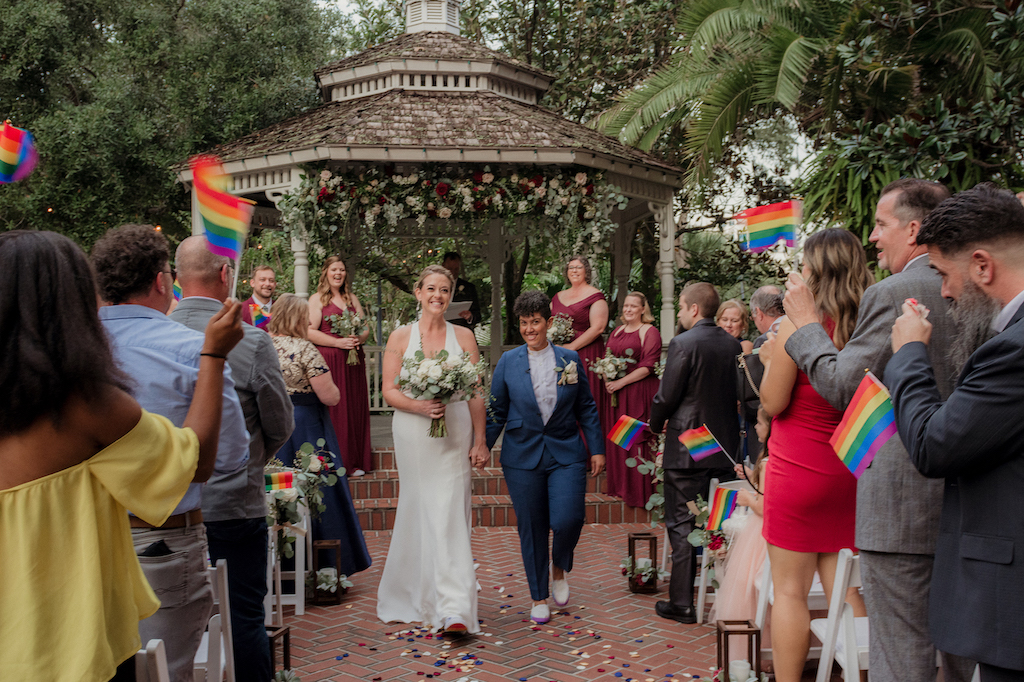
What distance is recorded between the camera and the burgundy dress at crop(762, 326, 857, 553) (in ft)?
11.7

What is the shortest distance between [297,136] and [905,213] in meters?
9.16

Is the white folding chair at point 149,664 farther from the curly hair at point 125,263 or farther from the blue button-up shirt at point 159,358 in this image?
the curly hair at point 125,263

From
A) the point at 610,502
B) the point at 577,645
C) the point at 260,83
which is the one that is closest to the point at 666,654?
the point at 577,645

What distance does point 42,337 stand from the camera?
197cm

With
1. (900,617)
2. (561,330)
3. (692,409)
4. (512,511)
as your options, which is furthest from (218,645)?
(561,330)

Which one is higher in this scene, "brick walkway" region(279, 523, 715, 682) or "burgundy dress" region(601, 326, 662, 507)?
"burgundy dress" region(601, 326, 662, 507)

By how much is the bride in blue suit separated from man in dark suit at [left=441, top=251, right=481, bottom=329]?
5280 millimetres

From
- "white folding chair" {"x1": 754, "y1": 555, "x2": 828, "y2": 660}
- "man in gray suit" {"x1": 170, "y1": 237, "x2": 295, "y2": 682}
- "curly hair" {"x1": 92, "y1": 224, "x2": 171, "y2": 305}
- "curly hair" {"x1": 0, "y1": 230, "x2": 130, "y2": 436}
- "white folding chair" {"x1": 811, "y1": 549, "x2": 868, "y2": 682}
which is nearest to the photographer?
"curly hair" {"x1": 0, "y1": 230, "x2": 130, "y2": 436}

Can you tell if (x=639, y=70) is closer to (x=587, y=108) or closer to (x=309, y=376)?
(x=587, y=108)

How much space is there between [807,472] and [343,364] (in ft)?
20.0

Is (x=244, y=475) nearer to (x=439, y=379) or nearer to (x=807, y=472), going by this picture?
(x=439, y=379)

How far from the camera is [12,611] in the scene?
1.99 meters

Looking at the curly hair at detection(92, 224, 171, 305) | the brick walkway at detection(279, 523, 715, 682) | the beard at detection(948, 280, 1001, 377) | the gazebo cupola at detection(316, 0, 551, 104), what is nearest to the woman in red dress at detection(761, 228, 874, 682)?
the beard at detection(948, 280, 1001, 377)

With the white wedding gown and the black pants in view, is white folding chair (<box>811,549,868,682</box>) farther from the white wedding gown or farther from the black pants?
the white wedding gown
